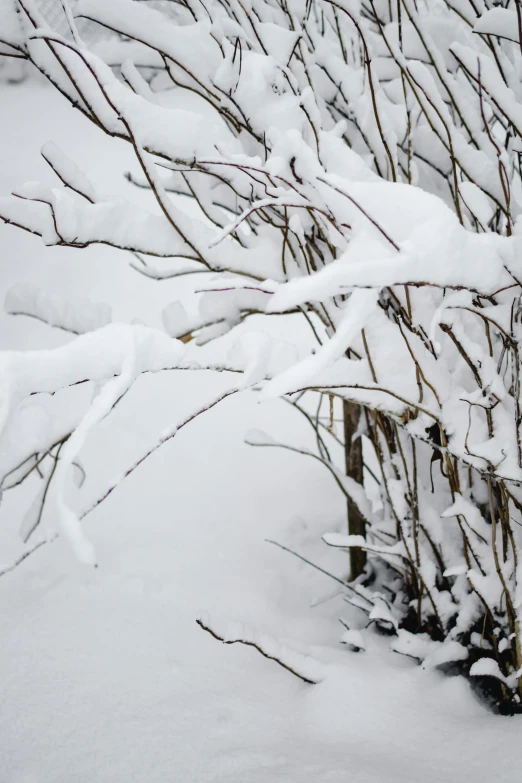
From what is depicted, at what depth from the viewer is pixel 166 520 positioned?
100cm

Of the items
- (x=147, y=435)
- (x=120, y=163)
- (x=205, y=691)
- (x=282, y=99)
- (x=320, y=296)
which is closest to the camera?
(x=320, y=296)

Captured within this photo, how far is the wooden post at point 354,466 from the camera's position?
85 cm

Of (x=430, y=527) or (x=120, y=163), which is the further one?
(x=120, y=163)

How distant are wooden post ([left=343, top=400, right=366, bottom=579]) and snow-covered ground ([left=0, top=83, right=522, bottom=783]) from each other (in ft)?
0.23

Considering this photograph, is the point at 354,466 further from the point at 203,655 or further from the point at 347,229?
the point at 347,229

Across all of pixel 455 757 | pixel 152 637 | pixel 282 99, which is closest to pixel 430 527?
pixel 455 757

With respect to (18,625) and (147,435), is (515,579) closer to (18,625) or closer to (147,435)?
(18,625)

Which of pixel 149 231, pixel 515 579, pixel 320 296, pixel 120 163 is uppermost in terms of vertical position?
pixel 120 163

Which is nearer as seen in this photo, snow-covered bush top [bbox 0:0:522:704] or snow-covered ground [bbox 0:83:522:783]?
snow-covered bush top [bbox 0:0:522:704]

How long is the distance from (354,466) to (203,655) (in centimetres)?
41

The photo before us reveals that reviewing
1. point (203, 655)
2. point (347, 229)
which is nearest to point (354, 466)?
point (203, 655)

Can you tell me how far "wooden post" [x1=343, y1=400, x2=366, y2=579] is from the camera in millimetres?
853

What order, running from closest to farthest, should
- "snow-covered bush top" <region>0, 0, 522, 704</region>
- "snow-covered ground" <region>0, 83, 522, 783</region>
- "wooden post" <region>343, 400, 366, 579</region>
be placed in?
"snow-covered bush top" <region>0, 0, 522, 704</region> → "snow-covered ground" <region>0, 83, 522, 783</region> → "wooden post" <region>343, 400, 366, 579</region>

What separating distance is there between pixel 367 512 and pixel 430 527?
0.46 feet
